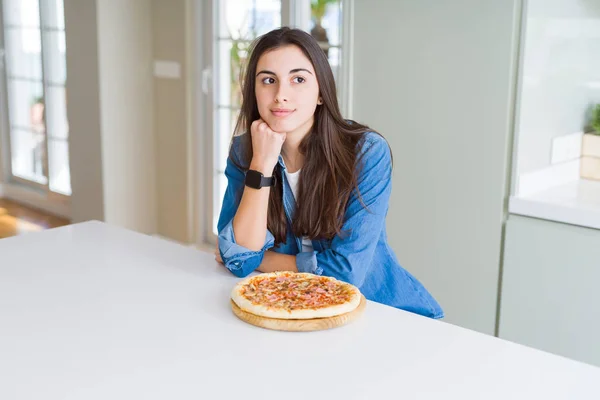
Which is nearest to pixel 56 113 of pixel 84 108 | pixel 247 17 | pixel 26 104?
pixel 26 104

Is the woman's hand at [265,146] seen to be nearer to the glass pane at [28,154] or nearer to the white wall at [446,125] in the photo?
the white wall at [446,125]

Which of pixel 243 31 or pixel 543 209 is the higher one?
pixel 243 31

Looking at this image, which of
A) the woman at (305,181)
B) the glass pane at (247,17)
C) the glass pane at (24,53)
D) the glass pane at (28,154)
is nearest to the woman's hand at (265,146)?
the woman at (305,181)

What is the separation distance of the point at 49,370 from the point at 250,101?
0.93m

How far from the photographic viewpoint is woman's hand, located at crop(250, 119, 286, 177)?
1858 millimetres

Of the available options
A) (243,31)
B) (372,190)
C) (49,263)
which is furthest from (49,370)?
(243,31)

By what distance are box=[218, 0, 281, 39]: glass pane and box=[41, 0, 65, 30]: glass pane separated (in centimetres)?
129

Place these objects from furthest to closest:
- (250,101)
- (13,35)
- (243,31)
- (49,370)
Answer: (13,35) < (243,31) < (250,101) < (49,370)

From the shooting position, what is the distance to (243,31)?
423 centimetres

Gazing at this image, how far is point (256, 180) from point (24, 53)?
4293mm

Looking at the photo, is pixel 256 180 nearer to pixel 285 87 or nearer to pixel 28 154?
pixel 285 87

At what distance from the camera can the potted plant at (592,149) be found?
2996 mm

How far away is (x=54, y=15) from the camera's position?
5.11 meters

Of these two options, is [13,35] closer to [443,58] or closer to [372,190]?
[443,58]
